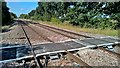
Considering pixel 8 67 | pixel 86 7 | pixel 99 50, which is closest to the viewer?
pixel 8 67

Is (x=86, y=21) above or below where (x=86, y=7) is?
below

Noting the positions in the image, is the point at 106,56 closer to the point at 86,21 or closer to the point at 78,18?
the point at 86,21

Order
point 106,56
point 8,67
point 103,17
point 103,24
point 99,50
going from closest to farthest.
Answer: point 8,67 → point 106,56 → point 99,50 → point 103,24 → point 103,17

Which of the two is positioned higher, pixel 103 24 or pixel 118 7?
pixel 118 7

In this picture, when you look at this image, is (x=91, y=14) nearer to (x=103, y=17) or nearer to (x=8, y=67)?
(x=103, y=17)

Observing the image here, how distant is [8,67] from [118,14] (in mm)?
18094

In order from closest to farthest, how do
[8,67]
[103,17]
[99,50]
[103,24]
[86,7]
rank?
A: [8,67] → [99,50] → [103,24] → [103,17] → [86,7]

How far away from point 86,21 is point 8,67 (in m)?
19.6

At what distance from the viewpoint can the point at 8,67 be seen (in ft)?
20.7

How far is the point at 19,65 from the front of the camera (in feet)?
→ 21.5

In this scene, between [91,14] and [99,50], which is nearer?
[99,50]

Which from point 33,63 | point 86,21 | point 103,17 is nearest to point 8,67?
point 33,63

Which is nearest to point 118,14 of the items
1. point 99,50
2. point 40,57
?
point 99,50

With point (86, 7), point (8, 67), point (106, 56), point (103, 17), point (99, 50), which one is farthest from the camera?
point (86, 7)
